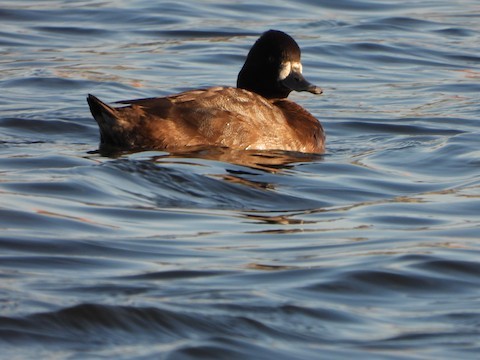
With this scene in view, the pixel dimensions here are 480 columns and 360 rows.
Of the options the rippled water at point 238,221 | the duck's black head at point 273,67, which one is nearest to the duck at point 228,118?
the duck's black head at point 273,67

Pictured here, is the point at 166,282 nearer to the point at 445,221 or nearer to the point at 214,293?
the point at 214,293

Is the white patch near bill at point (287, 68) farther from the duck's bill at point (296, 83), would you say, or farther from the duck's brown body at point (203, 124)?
the duck's brown body at point (203, 124)

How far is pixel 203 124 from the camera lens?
898cm

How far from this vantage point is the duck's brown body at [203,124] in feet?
29.0

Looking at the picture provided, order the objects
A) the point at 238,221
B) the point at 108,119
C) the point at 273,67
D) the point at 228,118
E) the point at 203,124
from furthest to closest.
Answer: the point at 273,67
the point at 228,118
the point at 203,124
the point at 108,119
the point at 238,221

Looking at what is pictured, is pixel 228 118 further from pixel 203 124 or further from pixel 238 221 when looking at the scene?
pixel 238 221

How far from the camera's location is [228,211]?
7379 mm

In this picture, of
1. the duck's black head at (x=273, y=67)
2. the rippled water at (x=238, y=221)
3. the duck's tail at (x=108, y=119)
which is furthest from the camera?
the duck's black head at (x=273, y=67)

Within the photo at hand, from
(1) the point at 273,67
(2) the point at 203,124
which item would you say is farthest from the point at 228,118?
(1) the point at 273,67

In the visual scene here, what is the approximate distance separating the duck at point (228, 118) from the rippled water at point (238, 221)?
0.16m

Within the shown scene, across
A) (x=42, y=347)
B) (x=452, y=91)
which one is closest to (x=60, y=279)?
(x=42, y=347)

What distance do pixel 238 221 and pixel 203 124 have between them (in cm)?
195

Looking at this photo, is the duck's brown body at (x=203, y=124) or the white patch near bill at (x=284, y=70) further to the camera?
the white patch near bill at (x=284, y=70)

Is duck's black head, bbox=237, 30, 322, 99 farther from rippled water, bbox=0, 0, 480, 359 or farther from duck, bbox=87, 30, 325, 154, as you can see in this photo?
rippled water, bbox=0, 0, 480, 359
